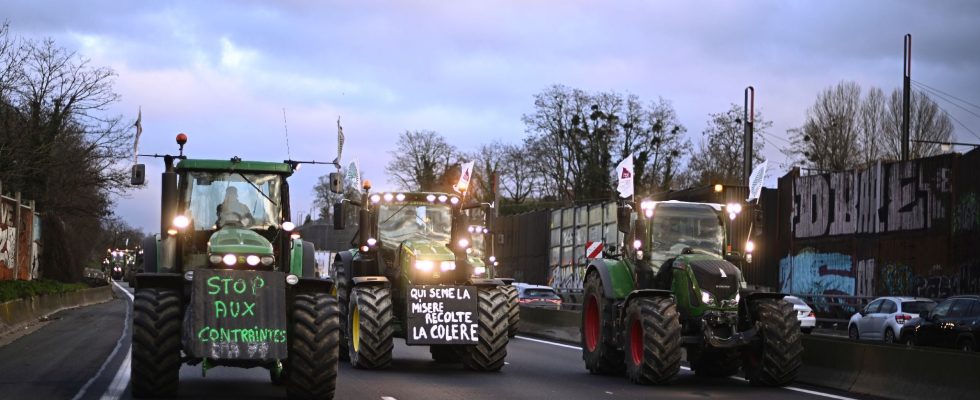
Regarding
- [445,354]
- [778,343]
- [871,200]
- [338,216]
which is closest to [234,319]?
[338,216]

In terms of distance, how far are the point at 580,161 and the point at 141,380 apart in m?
72.9

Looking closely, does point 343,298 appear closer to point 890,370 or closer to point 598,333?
point 598,333

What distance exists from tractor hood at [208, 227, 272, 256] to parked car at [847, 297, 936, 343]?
2079 cm

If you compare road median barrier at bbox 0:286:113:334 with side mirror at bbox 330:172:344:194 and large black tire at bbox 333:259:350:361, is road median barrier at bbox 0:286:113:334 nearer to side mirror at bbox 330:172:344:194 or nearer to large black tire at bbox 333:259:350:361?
large black tire at bbox 333:259:350:361

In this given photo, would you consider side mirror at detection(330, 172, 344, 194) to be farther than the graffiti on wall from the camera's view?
No

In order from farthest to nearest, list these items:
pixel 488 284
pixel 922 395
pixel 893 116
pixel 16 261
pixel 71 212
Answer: pixel 893 116 → pixel 71 212 → pixel 16 261 → pixel 488 284 → pixel 922 395

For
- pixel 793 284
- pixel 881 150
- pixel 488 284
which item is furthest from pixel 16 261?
pixel 881 150

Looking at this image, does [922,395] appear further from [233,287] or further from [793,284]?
[793,284]

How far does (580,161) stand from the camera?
85812 millimetres

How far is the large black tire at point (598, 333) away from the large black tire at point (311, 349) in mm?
6469

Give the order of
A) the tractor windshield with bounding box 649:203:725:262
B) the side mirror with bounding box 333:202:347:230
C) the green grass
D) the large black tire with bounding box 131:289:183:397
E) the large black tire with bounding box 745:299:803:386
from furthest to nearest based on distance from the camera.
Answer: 1. the green grass
2. the tractor windshield with bounding box 649:203:725:262
3. the large black tire with bounding box 745:299:803:386
4. the side mirror with bounding box 333:202:347:230
5. the large black tire with bounding box 131:289:183:397

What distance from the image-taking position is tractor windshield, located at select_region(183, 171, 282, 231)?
15617 mm

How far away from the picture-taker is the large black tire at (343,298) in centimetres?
2139

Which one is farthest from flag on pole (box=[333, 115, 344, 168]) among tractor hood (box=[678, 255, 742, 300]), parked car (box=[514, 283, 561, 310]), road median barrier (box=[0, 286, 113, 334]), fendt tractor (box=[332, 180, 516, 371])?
parked car (box=[514, 283, 561, 310])
